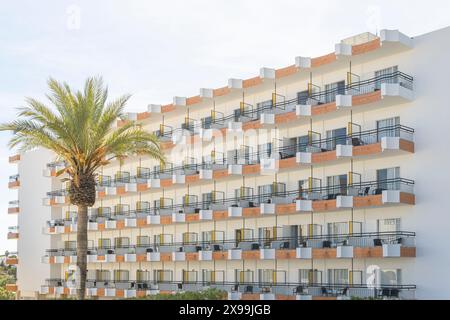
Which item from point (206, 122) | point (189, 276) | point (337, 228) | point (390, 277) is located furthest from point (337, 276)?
point (206, 122)

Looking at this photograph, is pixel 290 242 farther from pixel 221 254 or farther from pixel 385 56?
pixel 385 56

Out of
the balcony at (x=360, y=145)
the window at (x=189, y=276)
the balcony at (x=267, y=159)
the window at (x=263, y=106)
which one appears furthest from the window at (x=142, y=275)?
the balcony at (x=360, y=145)

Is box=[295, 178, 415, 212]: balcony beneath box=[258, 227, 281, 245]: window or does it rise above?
above

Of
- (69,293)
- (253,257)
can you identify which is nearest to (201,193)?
(253,257)

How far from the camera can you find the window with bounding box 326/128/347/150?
1821 inches

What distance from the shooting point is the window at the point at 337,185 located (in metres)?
46.0

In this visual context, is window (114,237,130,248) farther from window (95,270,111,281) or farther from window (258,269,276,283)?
window (258,269,276,283)

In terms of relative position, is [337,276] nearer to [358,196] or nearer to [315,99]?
[358,196]

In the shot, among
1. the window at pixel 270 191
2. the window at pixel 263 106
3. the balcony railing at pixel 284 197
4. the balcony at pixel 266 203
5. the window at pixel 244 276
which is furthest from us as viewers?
the window at pixel 263 106

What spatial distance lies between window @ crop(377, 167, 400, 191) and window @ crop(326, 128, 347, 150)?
3.54 m

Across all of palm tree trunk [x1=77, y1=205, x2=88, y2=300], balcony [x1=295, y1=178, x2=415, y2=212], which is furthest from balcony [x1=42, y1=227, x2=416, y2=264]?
palm tree trunk [x1=77, y1=205, x2=88, y2=300]

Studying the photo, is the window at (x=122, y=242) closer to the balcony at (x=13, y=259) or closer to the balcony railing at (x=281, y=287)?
the balcony railing at (x=281, y=287)

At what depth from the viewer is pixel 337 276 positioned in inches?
1774

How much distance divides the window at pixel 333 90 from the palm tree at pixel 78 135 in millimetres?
16707
